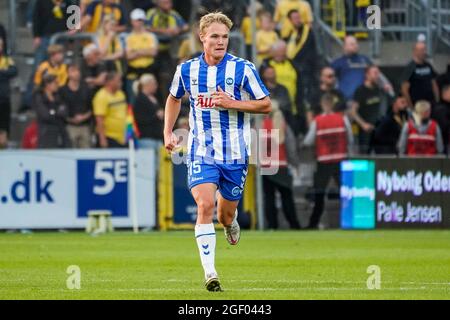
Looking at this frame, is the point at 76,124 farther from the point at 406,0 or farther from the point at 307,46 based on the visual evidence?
the point at 406,0

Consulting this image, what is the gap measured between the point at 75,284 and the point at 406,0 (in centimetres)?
1444

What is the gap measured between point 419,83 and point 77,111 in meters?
6.31

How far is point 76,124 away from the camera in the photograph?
76.5ft

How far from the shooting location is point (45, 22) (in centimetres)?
2369

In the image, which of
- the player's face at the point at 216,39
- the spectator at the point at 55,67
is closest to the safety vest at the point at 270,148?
the spectator at the point at 55,67

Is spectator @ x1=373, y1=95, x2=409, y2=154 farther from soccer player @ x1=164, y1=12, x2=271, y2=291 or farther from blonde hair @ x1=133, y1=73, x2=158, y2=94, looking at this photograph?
soccer player @ x1=164, y1=12, x2=271, y2=291

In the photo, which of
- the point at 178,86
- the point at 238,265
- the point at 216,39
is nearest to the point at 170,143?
the point at 178,86

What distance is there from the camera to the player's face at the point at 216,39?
10.9 m

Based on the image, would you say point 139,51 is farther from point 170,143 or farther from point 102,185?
point 170,143

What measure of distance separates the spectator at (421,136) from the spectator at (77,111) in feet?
18.8

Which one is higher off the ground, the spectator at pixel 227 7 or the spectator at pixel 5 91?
the spectator at pixel 227 7

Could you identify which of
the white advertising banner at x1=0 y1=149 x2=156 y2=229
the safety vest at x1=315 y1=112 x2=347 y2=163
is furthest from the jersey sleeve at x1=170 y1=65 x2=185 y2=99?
the safety vest at x1=315 y1=112 x2=347 y2=163

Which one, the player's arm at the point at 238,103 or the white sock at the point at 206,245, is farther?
the player's arm at the point at 238,103

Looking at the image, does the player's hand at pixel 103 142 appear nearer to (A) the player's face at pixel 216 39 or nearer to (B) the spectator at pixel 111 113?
(B) the spectator at pixel 111 113
